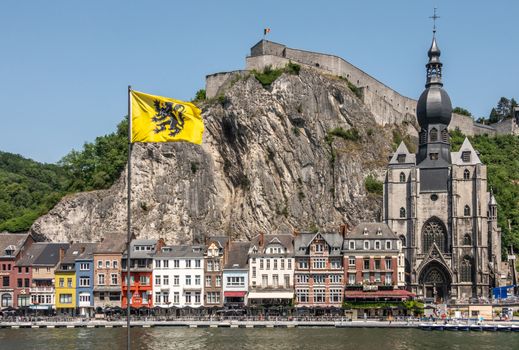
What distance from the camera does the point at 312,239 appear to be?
318 feet

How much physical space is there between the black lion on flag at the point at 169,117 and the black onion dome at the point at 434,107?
8850cm

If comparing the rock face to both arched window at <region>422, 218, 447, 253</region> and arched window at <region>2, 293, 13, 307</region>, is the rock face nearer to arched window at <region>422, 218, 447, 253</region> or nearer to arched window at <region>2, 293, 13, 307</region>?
arched window at <region>422, 218, 447, 253</region>

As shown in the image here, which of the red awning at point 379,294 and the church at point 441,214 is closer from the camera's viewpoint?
the red awning at point 379,294

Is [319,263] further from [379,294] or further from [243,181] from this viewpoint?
[243,181]

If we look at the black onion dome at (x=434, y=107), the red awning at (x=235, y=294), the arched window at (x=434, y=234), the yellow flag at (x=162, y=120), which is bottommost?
the red awning at (x=235, y=294)

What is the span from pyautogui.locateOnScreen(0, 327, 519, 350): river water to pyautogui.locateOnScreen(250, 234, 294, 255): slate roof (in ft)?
55.1

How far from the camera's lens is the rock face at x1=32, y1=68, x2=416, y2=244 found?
111m

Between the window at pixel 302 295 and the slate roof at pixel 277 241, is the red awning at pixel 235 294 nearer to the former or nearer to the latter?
the slate roof at pixel 277 241

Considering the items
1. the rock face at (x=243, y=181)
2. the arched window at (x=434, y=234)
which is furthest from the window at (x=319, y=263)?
the arched window at (x=434, y=234)

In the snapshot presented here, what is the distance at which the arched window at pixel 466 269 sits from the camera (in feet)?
339

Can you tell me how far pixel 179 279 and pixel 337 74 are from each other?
4739 centimetres

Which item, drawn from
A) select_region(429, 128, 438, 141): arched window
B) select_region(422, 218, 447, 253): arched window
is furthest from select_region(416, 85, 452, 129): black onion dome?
select_region(422, 218, 447, 253): arched window

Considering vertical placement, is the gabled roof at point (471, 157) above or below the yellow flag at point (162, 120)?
above

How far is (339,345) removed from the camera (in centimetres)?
6756
